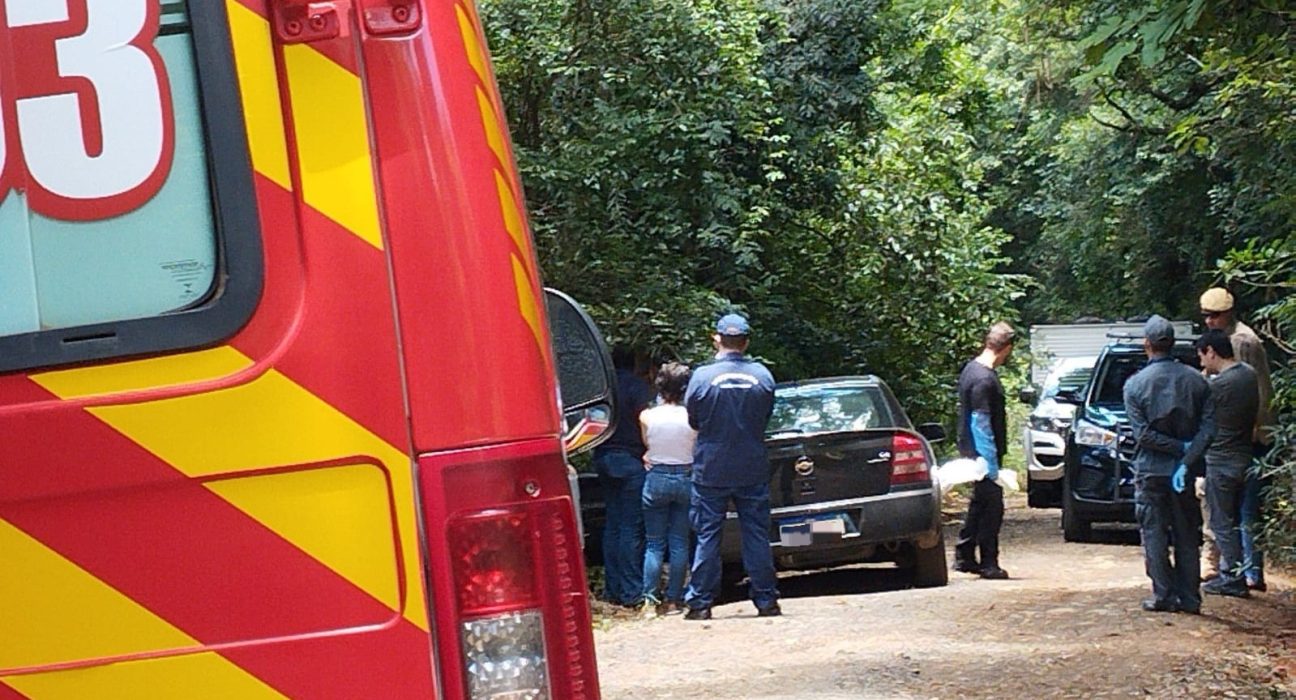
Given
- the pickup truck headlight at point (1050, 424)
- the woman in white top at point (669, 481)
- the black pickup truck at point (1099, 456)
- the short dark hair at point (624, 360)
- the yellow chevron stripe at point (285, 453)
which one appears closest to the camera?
the yellow chevron stripe at point (285, 453)

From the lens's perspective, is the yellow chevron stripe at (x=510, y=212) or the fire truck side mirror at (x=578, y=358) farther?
the fire truck side mirror at (x=578, y=358)

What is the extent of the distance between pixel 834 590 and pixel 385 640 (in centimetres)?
1074

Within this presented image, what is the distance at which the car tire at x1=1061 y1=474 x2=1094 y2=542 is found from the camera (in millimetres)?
15281

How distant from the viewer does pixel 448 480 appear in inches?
96.0

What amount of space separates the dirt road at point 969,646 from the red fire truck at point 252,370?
5.65 meters

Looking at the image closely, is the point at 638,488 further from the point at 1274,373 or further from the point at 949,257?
the point at 949,257

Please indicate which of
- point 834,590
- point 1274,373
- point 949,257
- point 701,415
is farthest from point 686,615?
point 949,257

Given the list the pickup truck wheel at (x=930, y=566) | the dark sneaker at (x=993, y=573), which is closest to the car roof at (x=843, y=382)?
the pickup truck wheel at (x=930, y=566)

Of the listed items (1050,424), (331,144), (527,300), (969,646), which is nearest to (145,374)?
(331,144)

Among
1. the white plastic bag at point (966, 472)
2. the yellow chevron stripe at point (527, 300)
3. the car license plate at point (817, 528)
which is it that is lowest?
the car license plate at point (817, 528)

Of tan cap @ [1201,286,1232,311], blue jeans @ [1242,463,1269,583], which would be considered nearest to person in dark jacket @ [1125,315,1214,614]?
blue jeans @ [1242,463,1269,583]

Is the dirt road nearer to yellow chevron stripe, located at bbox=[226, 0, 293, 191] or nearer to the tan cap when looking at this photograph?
the tan cap

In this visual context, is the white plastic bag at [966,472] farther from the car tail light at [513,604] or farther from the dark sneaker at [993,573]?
the car tail light at [513,604]

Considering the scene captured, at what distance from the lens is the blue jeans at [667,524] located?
38.0 feet
